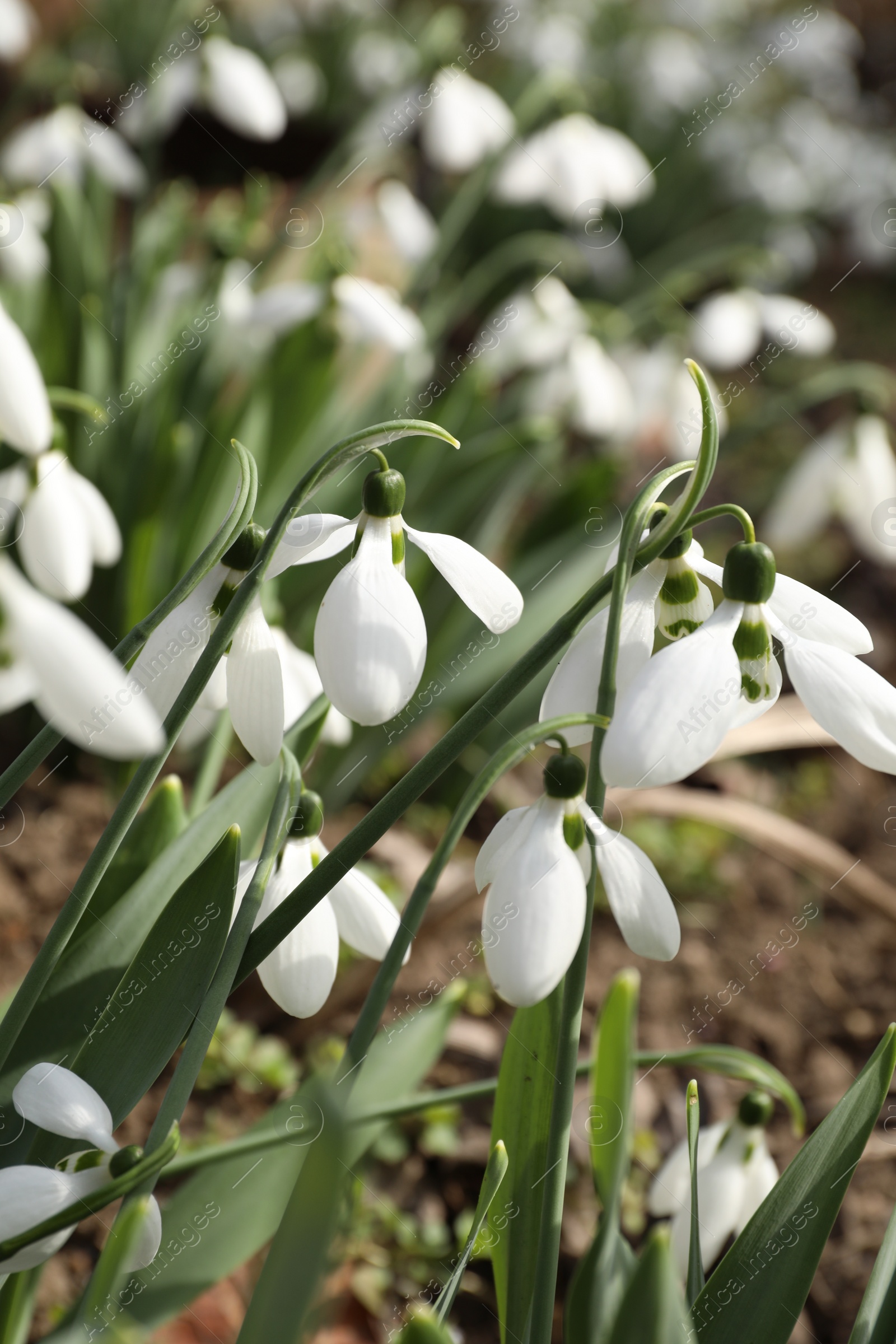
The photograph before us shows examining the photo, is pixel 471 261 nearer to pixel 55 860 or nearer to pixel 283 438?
pixel 283 438

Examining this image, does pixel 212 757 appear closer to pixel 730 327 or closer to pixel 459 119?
pixel 730 327

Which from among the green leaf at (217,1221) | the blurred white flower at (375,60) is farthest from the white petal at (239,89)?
the blurred white flower at (375,60)

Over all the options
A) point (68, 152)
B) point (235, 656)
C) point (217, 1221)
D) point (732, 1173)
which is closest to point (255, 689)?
point (235, 656)

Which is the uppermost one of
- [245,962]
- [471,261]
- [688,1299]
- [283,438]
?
[245,962]

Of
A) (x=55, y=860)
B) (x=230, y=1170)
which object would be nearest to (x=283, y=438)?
(x=55, y=860)

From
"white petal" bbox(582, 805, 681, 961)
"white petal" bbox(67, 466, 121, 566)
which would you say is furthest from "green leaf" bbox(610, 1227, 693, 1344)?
"white petal" bbox(67, 466, 121, 566)

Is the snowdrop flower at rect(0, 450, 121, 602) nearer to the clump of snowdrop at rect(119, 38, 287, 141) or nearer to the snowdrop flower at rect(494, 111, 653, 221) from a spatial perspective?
the clump of snowdrop at rect(119, 38, 287, 141)
